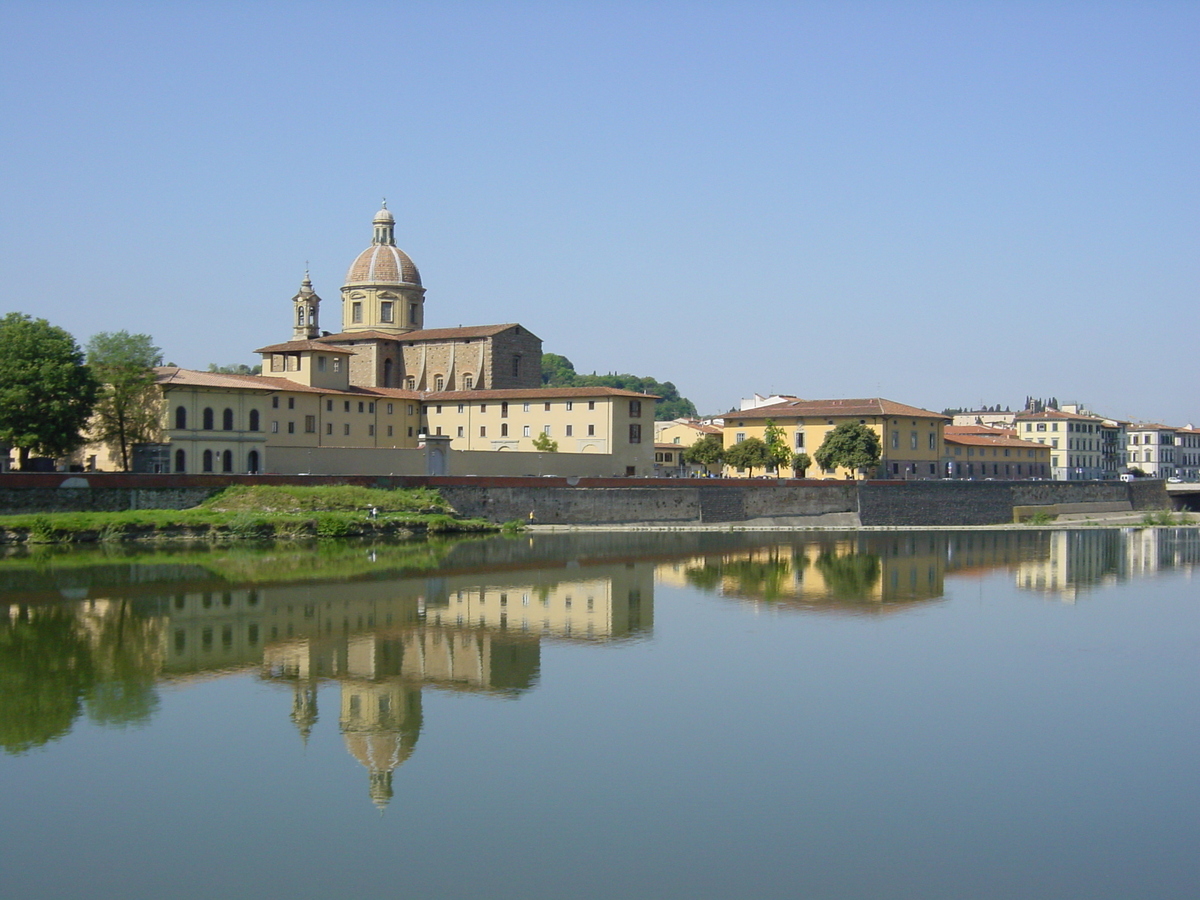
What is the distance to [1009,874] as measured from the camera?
11.7m

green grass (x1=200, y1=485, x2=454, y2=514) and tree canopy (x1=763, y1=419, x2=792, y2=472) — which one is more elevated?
tree canopy (x1=763, y1=419, x2=792, y2=472)

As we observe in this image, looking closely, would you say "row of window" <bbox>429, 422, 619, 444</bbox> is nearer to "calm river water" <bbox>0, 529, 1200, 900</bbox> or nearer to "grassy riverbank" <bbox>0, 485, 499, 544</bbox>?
"grassy riverbank" <bbox>0, 485, 499, 544</bbox>

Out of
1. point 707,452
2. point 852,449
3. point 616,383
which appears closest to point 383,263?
point 707,452

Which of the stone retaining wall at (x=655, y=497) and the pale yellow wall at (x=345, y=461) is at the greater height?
the pale yellow wall at (x=345, y=461)

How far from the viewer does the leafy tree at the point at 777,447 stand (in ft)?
237

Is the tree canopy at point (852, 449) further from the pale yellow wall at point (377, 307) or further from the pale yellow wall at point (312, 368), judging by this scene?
the pale yellow wall at point (312, 368)

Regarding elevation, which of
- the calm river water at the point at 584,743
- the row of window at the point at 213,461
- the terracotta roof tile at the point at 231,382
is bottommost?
the calm river water at the point at 584,743

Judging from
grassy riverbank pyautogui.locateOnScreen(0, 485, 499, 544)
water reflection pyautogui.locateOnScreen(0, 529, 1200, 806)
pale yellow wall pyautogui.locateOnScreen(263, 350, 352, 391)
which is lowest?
water reflection pyautogui.locateOnScreen(0, 529, 1200, 806)

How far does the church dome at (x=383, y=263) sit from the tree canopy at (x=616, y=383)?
207ft

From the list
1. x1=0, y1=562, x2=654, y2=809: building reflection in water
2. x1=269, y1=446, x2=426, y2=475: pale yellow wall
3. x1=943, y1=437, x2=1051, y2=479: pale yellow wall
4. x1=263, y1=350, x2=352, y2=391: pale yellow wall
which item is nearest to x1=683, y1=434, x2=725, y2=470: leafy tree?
x1=943, y1=437, x2=1051, y2=479: pale yellow wall

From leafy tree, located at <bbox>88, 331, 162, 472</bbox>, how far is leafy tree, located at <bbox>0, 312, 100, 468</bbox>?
335cm

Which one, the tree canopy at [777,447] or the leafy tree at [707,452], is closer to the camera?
the tree canopy at [777,447]

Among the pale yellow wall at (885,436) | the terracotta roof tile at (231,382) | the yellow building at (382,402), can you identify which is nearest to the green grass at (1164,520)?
the pale yellow wall at (885,436)

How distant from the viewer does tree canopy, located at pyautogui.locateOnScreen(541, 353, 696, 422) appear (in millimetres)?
147125
